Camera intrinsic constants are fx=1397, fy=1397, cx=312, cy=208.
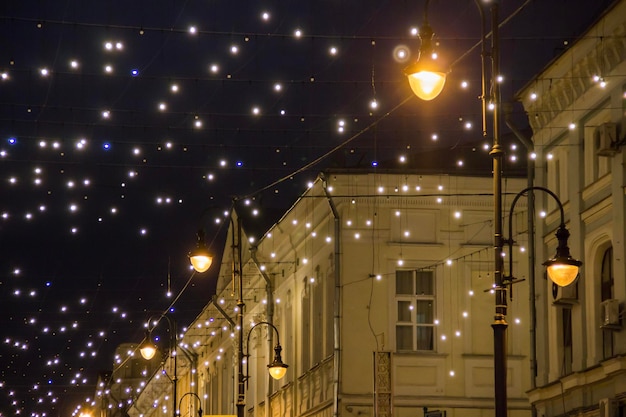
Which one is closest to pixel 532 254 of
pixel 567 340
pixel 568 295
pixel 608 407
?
pixel 567 340

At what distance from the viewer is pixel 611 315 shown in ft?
73.5

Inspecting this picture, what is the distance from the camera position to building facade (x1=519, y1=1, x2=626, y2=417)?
74.5 ft

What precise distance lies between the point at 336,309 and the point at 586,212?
9481mm

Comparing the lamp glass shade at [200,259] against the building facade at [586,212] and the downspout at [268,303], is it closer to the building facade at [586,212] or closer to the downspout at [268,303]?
the building facade at [586,212]

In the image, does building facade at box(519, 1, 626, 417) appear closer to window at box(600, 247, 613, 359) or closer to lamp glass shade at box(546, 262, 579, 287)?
window at box(600, 247, 613, 359)

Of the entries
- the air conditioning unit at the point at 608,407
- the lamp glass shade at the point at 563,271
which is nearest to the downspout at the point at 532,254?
the air conditioning unit at the point at 608,407

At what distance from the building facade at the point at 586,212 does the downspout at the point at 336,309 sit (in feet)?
20.7

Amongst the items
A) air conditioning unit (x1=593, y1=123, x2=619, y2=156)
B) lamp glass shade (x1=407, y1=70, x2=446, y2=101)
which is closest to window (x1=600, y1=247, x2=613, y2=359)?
air conditioning unit (x1=593, y1=123, x2=619, y2=156)

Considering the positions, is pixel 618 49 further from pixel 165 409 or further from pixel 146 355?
pixel 165 409

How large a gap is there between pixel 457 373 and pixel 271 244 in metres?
10.8

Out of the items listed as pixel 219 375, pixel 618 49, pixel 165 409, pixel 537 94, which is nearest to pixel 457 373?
pixel 537 94

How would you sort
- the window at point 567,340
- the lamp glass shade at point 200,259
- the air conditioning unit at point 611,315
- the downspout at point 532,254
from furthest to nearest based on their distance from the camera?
1. the downspout at point 532,254
2. the lamp glass shade at point 200,259
3. the window at point 567,340
4. the air conditioning unit at point 611,315

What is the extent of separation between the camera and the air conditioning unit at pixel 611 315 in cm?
2233

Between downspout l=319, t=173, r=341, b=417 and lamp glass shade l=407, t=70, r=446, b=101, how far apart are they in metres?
16.9
